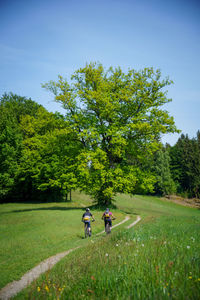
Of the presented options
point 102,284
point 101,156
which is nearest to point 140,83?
point 101,156

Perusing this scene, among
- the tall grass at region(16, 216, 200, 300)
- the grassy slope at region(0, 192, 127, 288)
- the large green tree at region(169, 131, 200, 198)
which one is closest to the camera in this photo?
the tall grass at region(16, 216, 200, 300)

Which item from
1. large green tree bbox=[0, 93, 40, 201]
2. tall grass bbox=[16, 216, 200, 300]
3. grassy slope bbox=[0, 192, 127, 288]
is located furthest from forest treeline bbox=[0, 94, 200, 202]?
tall grass bbox=[16, 216, 200, 300]

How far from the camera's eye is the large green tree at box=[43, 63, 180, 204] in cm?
2619

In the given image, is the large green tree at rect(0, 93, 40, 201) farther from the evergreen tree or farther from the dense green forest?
the evergreen tree

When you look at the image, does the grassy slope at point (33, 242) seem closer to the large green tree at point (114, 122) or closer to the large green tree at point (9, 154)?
the large green tree at point (114, 122)

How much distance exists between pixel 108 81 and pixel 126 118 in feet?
20.9

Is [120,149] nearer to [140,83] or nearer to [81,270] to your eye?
[140,83]

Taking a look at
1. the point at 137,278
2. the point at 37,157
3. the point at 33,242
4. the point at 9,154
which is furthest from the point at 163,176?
the point at 137,278

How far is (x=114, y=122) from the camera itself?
93.4ft

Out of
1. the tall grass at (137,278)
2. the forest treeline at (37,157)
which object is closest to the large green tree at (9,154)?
the forest treeline at (37,157)

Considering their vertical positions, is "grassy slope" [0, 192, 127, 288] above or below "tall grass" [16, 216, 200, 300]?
below

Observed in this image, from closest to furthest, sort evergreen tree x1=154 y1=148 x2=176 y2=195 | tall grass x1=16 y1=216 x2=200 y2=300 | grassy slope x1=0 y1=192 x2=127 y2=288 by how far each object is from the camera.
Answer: tall grass x1=16 y1=216 x2=200 y2=300 < grassy slope x1=0 y1=192 x2=127 y2=288 < evergreen tree x1=154 y1=148 x2=176 y2=195

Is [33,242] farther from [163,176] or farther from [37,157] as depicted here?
[163,176]

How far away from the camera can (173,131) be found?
27656 millimetres
